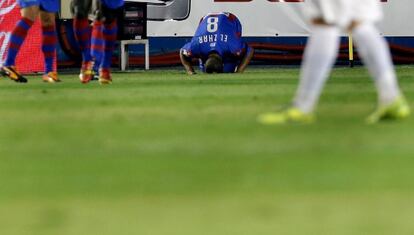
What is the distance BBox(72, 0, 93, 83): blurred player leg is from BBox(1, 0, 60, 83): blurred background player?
11.7 inches

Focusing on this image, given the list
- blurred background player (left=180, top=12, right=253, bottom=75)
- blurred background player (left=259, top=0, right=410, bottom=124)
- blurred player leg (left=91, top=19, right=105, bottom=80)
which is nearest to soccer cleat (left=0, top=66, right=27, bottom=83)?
blurred player leg (left=91, top=19, right=105, bottom=80)

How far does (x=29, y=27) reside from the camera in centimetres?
1221

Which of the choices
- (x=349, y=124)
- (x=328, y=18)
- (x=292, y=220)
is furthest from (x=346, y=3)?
(x=292, y=220)

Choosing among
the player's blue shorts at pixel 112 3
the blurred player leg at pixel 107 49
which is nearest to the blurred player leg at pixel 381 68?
the player's blue shorts at pixel 112 3

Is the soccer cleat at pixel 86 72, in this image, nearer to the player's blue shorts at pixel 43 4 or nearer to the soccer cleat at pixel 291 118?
the player's blue shorts at pixel 43 4

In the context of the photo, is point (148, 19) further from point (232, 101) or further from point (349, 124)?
point (349, 124)

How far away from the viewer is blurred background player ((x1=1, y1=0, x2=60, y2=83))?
12.0m

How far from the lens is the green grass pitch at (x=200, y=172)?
3.66 meters

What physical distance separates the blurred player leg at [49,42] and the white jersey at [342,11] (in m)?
6.12

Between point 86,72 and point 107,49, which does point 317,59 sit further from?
point 86,72

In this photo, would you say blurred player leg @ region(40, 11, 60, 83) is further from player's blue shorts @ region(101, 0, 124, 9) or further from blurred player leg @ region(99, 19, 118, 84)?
player's blue shorts @ region(101, 0, 124, 9)

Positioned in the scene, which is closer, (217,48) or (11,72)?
(11,72)

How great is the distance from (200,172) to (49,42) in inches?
317

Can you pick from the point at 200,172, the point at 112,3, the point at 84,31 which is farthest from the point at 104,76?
the point at 200,172
